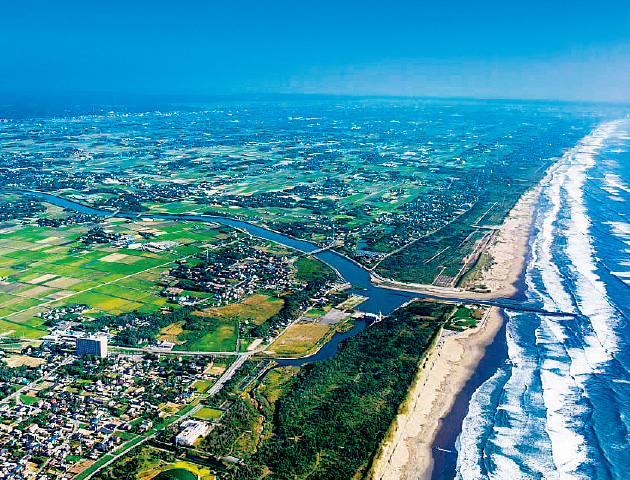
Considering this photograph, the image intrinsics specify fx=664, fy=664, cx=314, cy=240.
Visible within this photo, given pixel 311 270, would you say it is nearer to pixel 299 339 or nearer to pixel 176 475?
pixel 299 339

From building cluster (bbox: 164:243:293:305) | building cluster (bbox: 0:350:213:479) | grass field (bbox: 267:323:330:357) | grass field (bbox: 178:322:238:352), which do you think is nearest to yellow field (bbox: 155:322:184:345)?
grass field (bbox: 178:322:238:352)

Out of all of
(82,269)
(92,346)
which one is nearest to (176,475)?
(92,346)

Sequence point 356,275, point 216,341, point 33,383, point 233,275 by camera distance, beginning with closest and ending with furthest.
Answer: point 33,383, point 216,341, point 233,275, point 356,275

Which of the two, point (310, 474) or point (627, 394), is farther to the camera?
point (627, 394)

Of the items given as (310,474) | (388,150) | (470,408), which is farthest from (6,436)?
(388,150)

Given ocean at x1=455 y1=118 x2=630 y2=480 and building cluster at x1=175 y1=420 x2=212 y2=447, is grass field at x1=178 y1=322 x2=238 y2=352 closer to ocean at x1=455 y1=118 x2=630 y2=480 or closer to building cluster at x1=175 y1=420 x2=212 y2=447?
building cluster at x1=175 y1=420 x2=212 y2=447

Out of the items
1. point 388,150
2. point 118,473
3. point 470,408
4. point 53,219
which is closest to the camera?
point 118,473

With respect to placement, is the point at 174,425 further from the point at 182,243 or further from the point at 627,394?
the point at 182,243
